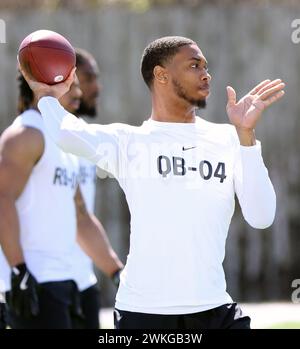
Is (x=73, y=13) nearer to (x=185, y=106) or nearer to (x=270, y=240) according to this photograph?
(x=270, y=240)

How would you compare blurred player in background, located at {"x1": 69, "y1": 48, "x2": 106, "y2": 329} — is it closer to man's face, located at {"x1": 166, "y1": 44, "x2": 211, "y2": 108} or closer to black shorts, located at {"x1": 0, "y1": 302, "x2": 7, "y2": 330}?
black shorts, located at {"x1": 0, "y1": 302, "x2": 7, "y2": 330}

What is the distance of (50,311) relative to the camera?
623 cm

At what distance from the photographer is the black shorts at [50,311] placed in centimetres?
617

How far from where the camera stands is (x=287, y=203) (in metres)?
11.5

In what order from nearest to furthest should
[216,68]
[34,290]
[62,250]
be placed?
[34,290] < [62,250] < [216,68]

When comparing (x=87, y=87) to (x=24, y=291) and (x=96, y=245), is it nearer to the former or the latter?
(x=96, y=245)

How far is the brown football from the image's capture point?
5043 mm

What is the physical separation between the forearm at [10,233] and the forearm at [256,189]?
5.61 feet

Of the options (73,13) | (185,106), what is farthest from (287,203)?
(185,106)

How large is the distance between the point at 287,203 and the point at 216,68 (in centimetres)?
159

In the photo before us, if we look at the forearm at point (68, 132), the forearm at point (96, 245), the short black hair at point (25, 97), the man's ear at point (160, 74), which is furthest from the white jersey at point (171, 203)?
the forearm at point (96, 245)

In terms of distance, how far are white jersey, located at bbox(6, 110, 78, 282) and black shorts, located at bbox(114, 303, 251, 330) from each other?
1477 millimetres

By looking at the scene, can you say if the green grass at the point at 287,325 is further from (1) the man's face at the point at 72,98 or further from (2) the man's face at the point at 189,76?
(2) the man's face at the point at 189,76

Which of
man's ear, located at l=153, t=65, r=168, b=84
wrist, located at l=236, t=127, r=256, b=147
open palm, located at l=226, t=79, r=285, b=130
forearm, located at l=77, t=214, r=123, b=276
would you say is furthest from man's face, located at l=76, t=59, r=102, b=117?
wrist, located at l=236, t=127, r=256, b=147
